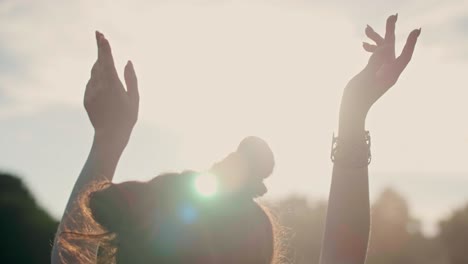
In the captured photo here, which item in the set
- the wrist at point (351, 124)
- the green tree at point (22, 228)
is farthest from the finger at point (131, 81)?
the green tree at point (22, 228)

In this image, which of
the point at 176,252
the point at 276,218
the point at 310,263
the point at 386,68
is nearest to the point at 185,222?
the point at 176,252

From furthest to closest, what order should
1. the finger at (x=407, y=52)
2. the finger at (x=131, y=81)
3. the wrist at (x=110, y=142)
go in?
the finger at (x=131, y=81), the wrist at (x=110, y=142), the finger at (x=407, y=52)

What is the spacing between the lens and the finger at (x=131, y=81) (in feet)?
11.2

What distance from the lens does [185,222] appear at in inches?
88.1

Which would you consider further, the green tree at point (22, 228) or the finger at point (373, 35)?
the green tree at point (22, 228)

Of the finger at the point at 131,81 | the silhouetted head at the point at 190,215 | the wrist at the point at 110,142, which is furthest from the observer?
the finger at the point at 131,81

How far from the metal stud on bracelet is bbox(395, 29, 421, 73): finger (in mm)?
338

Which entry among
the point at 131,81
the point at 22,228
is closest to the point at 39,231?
the point at 22,228

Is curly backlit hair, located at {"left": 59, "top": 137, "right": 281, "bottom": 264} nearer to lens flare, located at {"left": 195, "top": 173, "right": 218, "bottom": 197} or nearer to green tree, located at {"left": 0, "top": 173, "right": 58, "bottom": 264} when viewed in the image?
lens flare, located at {"left": 195, "top": 173, "right": 218, "bottom": 197}

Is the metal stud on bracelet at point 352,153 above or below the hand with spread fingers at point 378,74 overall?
below

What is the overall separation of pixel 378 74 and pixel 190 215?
1278mm

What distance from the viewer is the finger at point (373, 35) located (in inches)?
128

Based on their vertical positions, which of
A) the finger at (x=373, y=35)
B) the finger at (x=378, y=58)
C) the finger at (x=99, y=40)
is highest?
the finger at (x=373, y=35)

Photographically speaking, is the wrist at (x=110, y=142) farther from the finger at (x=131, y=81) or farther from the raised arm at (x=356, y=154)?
the raised arm at (x=356, y=154)
